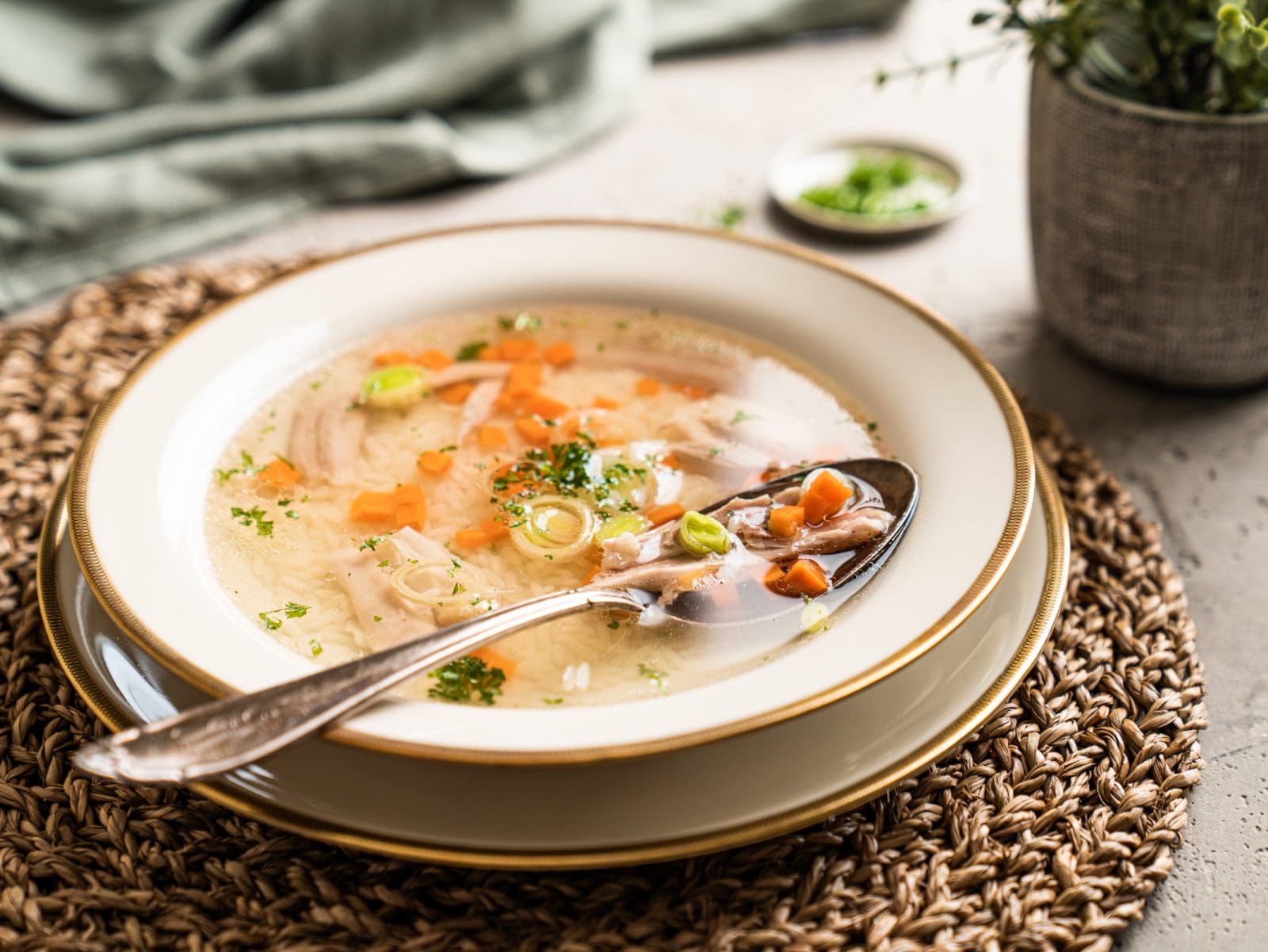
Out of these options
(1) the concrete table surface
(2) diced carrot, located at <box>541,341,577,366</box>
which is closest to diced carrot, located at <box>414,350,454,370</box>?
(2) diced carrot, located at <box>541,341,577,366</box>

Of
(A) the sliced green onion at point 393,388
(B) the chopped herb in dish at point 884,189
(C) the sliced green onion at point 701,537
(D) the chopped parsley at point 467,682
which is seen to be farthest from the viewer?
(B) the chopped herb in dish at point 884,189

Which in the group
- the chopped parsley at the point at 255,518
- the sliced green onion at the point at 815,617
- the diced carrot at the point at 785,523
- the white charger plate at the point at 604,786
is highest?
the diced carrot at the point at 785,523

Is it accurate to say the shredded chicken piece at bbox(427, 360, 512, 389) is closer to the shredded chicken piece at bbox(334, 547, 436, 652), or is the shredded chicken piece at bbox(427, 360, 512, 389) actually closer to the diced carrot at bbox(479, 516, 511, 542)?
the diced carrot at bbox(479, 516, 511, 542)

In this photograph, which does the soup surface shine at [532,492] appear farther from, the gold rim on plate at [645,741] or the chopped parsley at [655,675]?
the gold rim on plate at [645,741]

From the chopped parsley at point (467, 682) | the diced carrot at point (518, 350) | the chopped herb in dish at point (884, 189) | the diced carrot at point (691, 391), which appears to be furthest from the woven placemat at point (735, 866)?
the chopped herb in dish at point (884, 189)

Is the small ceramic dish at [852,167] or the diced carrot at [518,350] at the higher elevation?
the diced carrot at [518,350]

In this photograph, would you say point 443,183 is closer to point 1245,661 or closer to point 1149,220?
point 1149,220

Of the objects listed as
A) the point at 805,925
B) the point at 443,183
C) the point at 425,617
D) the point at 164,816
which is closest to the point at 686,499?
the point at 425,617
